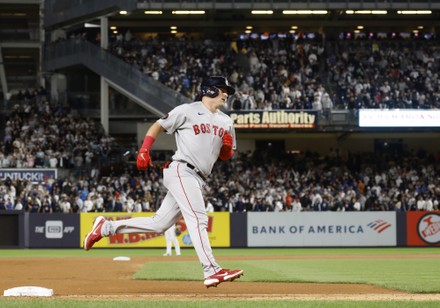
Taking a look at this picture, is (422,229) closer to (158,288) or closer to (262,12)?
(262,12)

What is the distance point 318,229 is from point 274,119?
6.54 m

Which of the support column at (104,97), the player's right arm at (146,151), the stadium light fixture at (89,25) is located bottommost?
the player's right arm at (146,151)

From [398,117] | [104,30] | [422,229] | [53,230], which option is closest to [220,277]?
[53,230]

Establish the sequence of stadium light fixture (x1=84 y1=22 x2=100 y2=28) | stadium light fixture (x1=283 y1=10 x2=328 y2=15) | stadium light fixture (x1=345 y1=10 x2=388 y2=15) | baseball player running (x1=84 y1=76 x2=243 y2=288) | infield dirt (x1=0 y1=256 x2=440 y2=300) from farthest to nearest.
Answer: stadium light fixture (x1=84 y1=22 x2=100 y2=28), stadium light fixture (x1=345 y1=10 x2=388 y2=15), stadium light fixture (x1=283 y1=10 x2=328 y2=15), infield dirt (x1=0 y1=256 x2=440 y2=300), baseball player running (x1=84 y1=76 x2=243 y2=288)

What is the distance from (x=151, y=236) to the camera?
111 feet

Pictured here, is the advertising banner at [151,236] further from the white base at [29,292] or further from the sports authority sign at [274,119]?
the white base at [29,292]

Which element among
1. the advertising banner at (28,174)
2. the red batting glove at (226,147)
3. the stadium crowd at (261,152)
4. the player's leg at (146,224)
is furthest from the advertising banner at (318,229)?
the player's leg at (146,224)

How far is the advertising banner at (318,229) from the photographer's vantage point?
3441 cm

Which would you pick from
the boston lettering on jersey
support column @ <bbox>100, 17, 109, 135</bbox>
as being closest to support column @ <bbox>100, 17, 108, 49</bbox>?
support column @ <bbox>100, 17, 109, 135</bbox>

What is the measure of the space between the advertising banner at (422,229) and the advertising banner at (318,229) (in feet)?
2.81

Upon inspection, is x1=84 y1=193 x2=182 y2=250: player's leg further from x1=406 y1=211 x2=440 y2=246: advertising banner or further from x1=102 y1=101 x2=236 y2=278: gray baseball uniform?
x1=406 y1=211 x2=440 y2=246: advertising banner

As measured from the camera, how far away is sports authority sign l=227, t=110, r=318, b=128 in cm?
3903

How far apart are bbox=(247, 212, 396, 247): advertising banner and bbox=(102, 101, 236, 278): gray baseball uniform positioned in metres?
23.6

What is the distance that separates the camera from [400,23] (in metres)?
49.2
